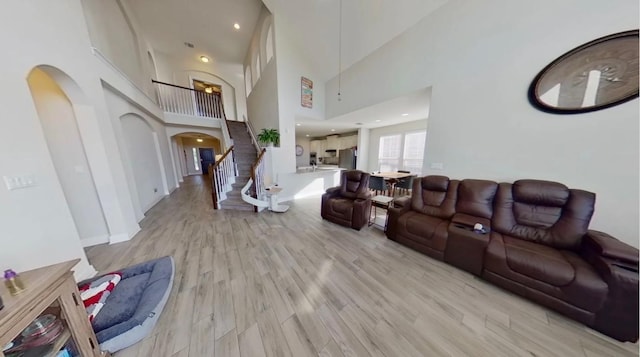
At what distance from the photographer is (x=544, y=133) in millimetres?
2049

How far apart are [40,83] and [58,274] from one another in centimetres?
320

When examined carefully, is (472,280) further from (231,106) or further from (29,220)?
(231,106)

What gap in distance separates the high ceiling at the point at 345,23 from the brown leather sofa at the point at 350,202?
278 centimetres

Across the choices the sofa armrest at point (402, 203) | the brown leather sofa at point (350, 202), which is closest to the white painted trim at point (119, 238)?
the brown leather sofa at point (350, 202)

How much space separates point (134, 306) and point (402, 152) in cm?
673

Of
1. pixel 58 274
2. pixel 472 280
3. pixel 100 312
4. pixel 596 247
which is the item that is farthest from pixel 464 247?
pixel 100 312

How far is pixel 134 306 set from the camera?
1.48 m

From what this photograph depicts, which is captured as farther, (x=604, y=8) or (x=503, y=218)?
(x=503, y=218)

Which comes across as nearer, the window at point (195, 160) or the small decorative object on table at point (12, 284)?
the small decorative object on table at point (12, 284)

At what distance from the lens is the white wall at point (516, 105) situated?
1725 millimetres

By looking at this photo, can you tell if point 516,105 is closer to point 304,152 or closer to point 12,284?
point 12,284

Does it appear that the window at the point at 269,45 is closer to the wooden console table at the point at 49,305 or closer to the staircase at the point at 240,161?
the staircase at the point at 240,161

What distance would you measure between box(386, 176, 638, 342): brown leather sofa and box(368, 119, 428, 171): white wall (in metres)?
3.76

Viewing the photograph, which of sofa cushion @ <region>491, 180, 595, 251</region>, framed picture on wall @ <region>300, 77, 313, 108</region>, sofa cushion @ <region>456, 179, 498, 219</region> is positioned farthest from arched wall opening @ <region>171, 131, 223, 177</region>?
sofa cushion @ <region>491, 180, 595, 251</region>
